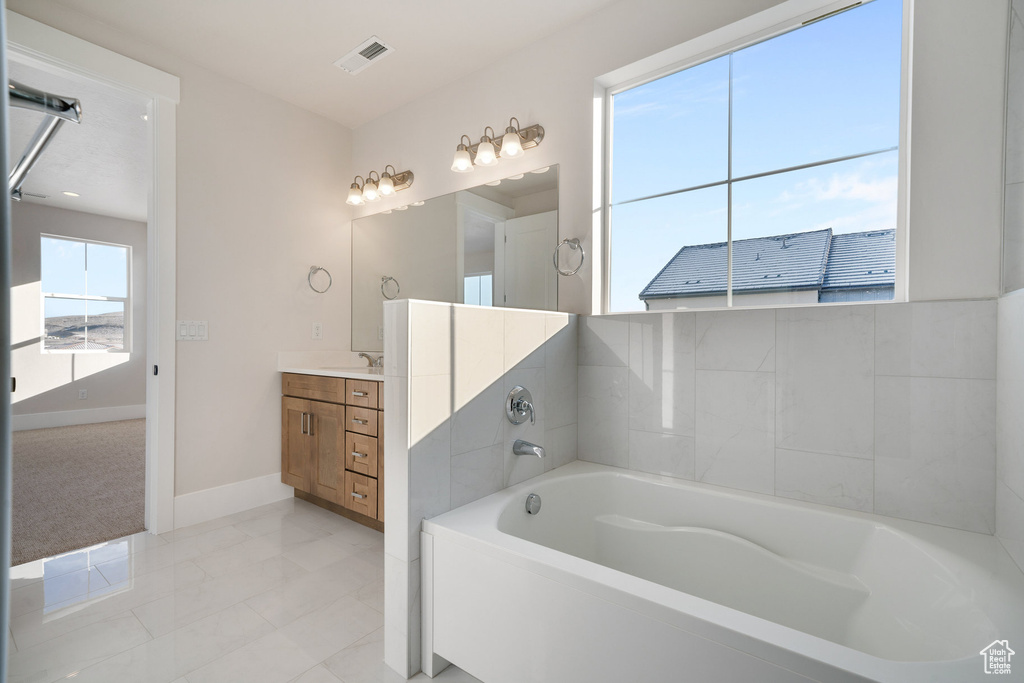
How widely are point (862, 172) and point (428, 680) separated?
7.52 ft

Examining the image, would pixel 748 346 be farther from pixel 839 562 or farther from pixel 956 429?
pixel 839 562

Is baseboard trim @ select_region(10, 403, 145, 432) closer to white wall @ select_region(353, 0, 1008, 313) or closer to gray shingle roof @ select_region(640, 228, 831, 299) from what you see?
white wall @ select_region(353, 0, 1008, 313)

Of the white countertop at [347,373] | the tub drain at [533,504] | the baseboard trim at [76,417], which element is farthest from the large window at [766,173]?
the baseboard trim at [76,417]

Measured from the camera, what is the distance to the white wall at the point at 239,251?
8.82ft

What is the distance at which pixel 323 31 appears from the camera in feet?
8.16

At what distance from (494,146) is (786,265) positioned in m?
1.60

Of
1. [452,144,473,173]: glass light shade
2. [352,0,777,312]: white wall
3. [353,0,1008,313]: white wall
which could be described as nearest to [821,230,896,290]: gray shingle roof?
[353,0,1008,313]: white wall

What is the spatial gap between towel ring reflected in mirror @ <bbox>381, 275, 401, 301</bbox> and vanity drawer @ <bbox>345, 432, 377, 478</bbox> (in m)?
1.05

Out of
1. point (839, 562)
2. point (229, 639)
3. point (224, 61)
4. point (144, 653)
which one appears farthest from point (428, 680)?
point (224, 61)

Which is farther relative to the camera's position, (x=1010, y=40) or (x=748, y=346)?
(x=748, y=346)

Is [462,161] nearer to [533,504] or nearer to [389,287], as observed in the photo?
[389,287]

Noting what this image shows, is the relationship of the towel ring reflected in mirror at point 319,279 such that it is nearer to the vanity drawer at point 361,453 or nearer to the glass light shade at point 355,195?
the glass light shade at point 355,195

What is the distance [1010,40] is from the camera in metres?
1.44

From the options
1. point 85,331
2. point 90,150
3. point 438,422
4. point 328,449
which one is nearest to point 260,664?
point 438,422
